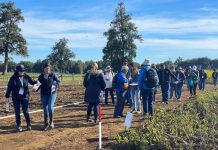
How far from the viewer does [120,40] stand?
76375 mm

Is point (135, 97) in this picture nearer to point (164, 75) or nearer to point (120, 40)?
point (164, 75)

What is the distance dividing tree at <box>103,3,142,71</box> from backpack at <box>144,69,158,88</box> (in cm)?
5869

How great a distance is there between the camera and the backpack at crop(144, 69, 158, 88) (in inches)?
573

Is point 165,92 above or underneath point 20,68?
underneath

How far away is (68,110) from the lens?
18672mm

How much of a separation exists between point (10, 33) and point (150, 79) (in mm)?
65604

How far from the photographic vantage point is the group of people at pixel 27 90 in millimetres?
12789

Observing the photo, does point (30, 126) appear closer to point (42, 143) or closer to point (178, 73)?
point (42, 143)

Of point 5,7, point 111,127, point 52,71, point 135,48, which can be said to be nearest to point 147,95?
point 111,127

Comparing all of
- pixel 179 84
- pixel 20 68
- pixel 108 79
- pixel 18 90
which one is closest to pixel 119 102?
pixel 18 90

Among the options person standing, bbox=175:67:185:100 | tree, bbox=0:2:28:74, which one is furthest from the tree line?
person standing, bbox=175:67:185:100

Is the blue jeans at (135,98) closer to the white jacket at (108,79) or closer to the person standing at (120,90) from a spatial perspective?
the person standing at (120,90)

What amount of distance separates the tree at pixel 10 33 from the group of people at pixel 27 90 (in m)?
62.6

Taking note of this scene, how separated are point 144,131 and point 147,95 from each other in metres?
3.70
